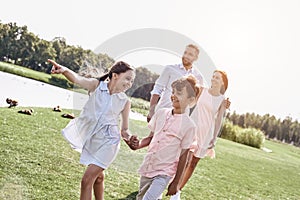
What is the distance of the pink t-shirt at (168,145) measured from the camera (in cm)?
294

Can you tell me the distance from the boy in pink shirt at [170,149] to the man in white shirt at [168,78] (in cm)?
58

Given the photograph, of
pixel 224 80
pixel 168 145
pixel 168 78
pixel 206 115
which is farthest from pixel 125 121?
pixel 224 80

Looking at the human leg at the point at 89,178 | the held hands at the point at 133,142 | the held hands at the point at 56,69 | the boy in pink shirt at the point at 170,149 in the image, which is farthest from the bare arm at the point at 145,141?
the held hands at the point at 56,69

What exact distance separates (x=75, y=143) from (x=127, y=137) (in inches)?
14.5

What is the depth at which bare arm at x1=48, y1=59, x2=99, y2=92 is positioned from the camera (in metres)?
2.69

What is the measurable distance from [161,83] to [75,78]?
1098 mm

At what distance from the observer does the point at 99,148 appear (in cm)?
278

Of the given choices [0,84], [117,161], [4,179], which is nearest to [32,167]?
[4,179]

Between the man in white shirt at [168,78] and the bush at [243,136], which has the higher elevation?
the man in white shirt at [168,78]

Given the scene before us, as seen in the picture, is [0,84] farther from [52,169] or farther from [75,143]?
[75,143]

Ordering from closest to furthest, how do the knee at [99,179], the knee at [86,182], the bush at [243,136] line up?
1. the knee at [86,182]
2. the knee at [99,179]
3. the bush at [243,136]

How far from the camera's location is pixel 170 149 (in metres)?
2.96

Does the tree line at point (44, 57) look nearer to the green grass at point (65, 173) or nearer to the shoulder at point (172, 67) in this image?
the shoulder at point (172, 67)

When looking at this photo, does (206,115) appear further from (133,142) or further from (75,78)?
(75,78)
